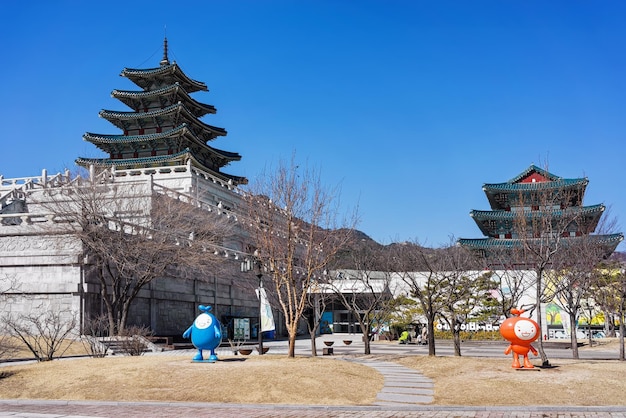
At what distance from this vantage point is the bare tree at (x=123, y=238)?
29484 millimetres

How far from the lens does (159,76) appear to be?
6312 cm

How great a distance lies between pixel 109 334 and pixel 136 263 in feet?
11.6

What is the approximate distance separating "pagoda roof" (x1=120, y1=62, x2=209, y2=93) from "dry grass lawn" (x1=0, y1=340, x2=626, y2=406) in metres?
47.8

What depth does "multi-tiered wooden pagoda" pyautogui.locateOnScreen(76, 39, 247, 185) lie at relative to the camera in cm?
5897

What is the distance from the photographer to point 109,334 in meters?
30.0

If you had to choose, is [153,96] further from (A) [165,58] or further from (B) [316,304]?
(B) [316,304]

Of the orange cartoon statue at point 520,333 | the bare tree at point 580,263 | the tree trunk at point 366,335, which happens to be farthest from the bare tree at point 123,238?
the bare tree at point 580,263

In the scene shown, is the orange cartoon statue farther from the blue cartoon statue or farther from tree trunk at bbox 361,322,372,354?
tree trunk at bbox 361,322,372,354

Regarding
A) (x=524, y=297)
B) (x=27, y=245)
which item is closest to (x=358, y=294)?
(x=524, y=297)

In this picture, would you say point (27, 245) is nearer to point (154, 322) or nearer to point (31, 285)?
point (31, 285)

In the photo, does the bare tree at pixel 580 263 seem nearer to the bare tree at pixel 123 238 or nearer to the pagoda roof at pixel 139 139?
the bare tree at pixel 123 238

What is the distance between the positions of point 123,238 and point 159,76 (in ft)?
120

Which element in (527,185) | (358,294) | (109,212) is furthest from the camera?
(527,185)

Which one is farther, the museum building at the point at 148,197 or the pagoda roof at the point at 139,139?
the pagoda roof at the point at 139,139
